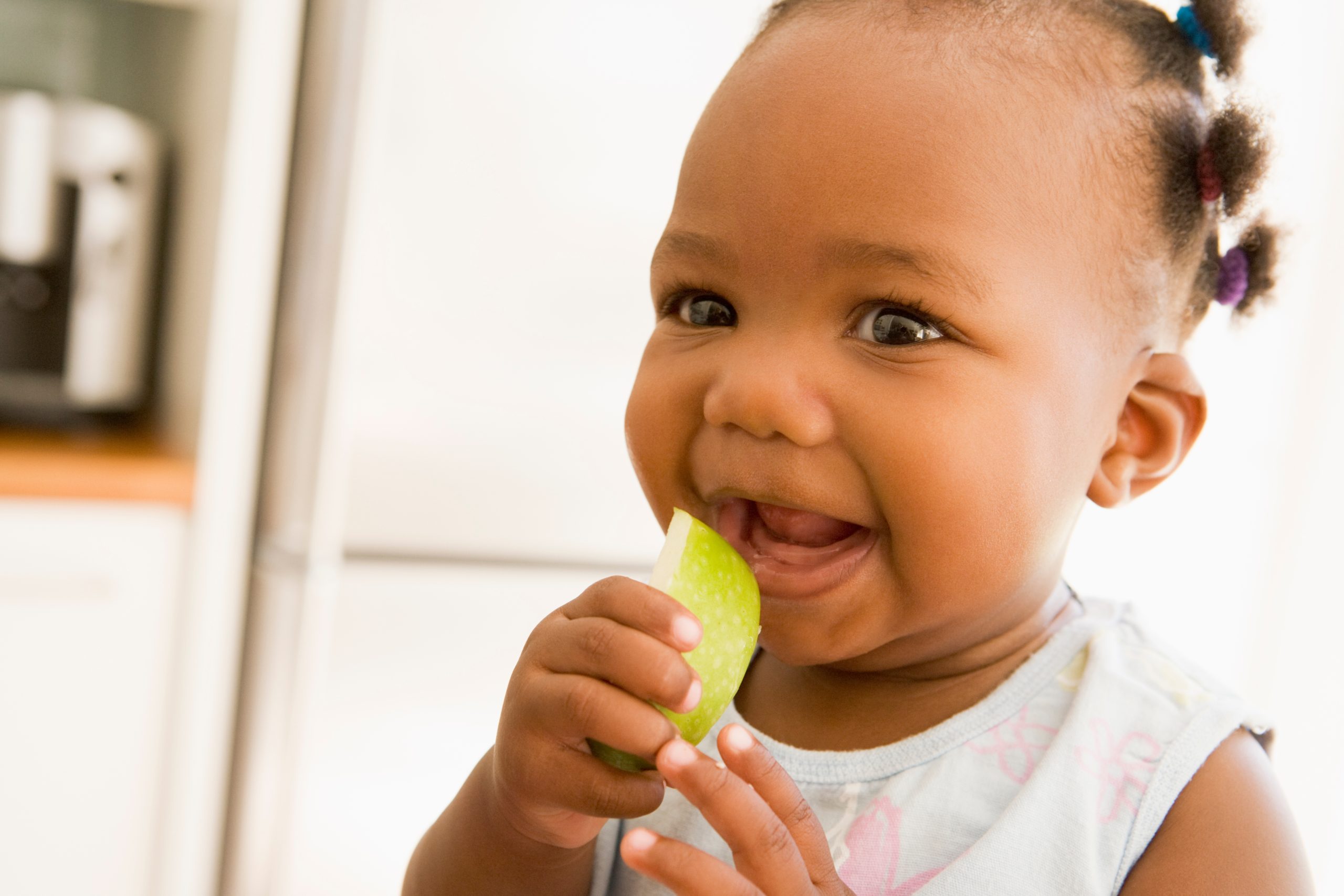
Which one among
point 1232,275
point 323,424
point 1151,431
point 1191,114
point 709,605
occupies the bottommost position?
point 323,424

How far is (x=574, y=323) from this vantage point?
5.08 feet

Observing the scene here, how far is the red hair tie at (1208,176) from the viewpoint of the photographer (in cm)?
84

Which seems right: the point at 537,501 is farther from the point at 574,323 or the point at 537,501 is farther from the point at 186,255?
the point at 186,255

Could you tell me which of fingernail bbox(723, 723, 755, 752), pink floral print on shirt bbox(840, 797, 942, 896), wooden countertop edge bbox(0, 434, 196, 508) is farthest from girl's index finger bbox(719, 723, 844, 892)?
wooden countertop edge bbox(0, 434, 196, 508)

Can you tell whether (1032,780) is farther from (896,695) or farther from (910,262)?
(910,262)

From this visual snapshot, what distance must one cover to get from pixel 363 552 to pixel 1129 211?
103 centimetres

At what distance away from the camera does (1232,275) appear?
3.07 feet

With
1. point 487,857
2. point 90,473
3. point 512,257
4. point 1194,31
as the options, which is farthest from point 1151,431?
point 90,473

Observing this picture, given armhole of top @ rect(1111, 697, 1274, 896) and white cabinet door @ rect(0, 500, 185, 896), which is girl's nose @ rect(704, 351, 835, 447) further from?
white cabinet door @ rect(0, 500, 185, 896)

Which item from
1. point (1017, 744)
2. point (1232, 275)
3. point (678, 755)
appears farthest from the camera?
point (1232, 275)

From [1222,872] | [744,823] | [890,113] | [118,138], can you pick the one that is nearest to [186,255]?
[118,138]

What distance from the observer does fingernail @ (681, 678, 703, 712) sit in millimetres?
631

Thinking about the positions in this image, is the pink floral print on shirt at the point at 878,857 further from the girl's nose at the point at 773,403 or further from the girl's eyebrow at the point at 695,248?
the girl's eyebrow at the point at 695,248

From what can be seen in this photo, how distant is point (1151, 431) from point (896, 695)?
0.25 metres
